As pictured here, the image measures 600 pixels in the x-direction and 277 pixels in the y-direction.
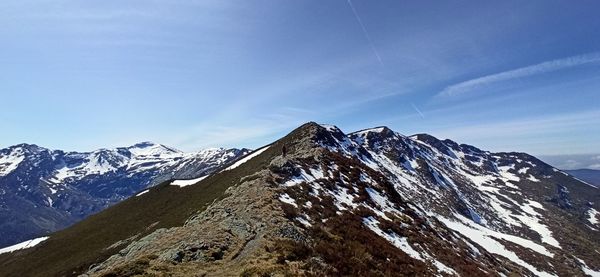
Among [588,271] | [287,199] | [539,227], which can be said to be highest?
[287,199]

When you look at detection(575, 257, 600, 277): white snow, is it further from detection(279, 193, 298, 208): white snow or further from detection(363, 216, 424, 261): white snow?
detection(279, 193, 298, 208): white snow

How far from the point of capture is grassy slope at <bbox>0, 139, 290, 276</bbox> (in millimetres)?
45172

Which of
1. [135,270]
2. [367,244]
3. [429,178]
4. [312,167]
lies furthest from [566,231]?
[135,270]

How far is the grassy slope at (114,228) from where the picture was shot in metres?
45.2

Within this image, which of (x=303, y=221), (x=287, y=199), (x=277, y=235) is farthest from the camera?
(x=287, y=199)

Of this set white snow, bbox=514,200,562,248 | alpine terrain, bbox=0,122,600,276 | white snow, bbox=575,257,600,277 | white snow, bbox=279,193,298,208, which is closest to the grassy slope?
alpine terrain, bbox=0,122,600,276

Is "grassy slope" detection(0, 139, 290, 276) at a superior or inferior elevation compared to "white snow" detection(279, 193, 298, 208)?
inferior

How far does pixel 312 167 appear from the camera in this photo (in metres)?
51.2

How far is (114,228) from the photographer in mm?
57281

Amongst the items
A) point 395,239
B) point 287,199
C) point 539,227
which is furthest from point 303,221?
point 539,227

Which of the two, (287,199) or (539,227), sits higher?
(287,199)

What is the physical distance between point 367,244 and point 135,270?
17.4m

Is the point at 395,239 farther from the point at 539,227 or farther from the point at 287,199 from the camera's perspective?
the point at 539,227

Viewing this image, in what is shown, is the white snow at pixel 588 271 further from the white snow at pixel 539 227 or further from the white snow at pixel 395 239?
the white snow at pixel 395 239
